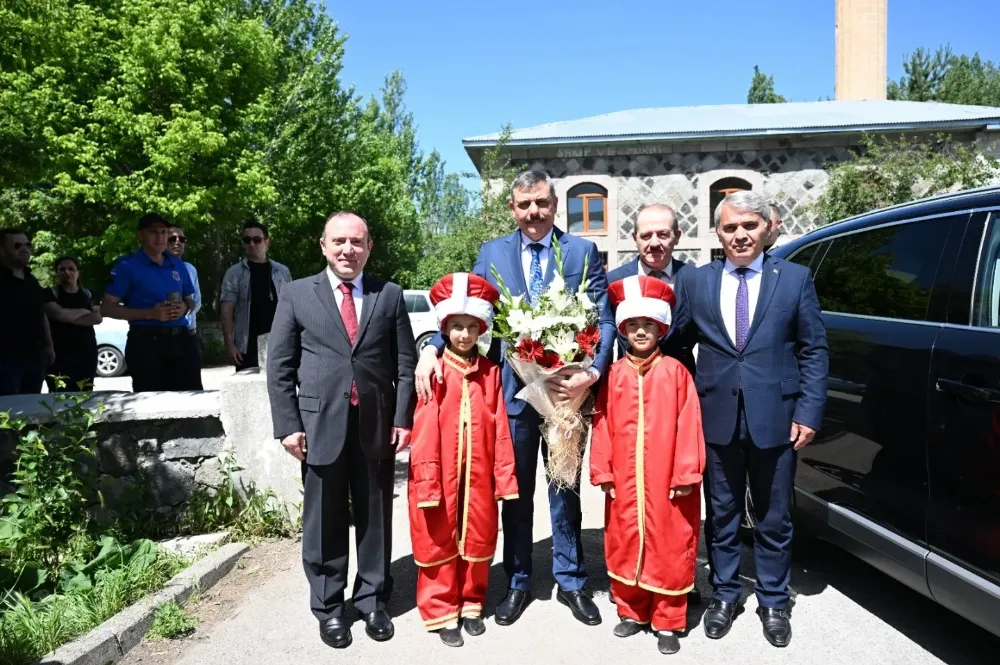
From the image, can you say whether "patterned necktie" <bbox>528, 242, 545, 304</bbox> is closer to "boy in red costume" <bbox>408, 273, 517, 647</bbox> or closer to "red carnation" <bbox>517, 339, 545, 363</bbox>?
"boy in red costume" <bbox>408, 273, 517, 647</bbox>

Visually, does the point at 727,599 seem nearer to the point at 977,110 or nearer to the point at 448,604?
the point at 448,604

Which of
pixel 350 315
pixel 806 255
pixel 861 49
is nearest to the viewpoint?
pixel 350 315

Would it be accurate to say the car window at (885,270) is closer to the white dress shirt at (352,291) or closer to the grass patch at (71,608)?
the white dress shirt at (352,291)

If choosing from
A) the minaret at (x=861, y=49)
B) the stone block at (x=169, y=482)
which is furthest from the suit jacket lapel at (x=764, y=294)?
the minaret at (x=861, y=49)

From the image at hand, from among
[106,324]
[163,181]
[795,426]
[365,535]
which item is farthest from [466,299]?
[163,181]

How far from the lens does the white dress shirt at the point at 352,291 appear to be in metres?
3.72

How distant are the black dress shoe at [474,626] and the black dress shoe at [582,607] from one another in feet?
1.59

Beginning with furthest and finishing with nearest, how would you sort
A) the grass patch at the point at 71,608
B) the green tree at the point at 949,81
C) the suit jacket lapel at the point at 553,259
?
the green tree at the point at 949,81 < the suit jacket lapel at the point at 553,259 < the grass patch at the point at 71,608

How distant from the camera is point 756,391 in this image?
346 centimetres

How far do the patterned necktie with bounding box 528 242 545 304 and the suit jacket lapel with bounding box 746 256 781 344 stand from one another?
109cm

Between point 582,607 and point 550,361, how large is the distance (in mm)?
1343

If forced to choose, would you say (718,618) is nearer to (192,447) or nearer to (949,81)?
(192,447)

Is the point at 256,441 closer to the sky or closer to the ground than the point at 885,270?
closer to the ground

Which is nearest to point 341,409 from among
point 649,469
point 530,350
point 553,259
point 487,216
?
point 530,350
